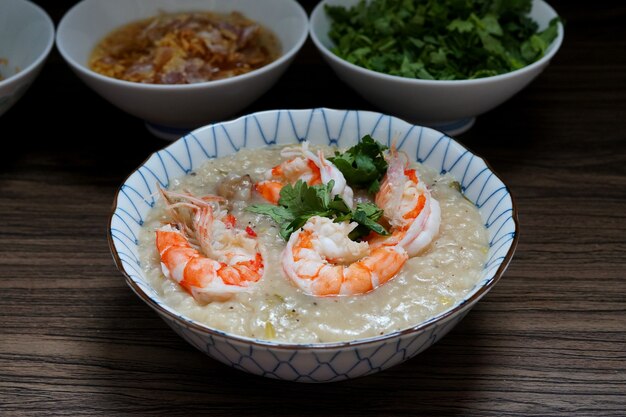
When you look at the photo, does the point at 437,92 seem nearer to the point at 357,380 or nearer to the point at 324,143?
the point at 324,143

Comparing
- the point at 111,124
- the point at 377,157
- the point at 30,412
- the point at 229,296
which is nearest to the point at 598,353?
the point at 377,157

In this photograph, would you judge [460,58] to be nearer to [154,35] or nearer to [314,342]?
[154,35]

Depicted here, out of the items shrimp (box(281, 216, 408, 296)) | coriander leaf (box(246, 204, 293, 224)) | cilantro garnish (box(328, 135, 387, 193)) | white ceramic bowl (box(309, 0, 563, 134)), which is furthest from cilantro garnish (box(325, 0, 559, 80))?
shrimp (box(281, 216, 408, 296))

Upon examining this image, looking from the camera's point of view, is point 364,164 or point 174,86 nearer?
point 364,164

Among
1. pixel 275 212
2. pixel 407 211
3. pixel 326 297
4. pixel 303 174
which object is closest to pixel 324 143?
pixel 303 174

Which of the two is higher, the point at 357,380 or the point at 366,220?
the point at 366,220

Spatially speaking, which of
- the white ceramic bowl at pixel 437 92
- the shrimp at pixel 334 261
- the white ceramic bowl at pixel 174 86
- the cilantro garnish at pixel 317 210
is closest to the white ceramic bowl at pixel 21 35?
the white ceramic bowl at pixel 174 86
